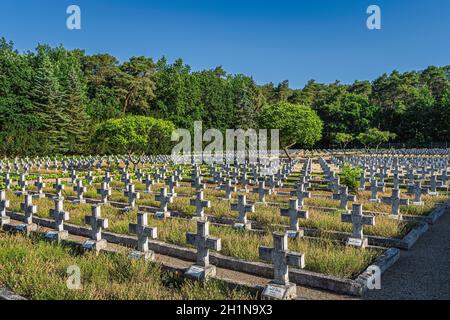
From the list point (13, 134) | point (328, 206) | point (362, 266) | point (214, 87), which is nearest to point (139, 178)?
point (328, 206)

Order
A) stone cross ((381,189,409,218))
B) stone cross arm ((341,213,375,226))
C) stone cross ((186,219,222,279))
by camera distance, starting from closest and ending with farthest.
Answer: stone cross ((186,219,222,279)) → stone cross arm ((341,213,375,226)) → stone cross ((381,189,409,218))

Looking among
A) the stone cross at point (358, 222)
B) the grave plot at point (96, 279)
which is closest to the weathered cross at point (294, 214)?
the stone cross at point (358, 222)

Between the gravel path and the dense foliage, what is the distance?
134ft

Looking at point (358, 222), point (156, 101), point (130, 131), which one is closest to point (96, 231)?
point (358, 222)

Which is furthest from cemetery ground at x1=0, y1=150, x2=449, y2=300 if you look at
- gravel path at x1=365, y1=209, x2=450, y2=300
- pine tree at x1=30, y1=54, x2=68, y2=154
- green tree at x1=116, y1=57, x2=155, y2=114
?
green tree at x1=116, y1=57, x2=155, y2=114

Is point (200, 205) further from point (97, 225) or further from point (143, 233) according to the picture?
point (143, 233)

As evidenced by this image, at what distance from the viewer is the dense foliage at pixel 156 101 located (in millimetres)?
46406

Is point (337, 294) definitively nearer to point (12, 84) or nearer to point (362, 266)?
point (362, 266)

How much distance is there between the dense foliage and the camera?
46.4 meters

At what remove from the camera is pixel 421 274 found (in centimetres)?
609

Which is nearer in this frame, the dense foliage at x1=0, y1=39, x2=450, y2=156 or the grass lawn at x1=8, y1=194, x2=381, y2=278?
the grass lawn at x1=8, y1=194, x2=381, y2=278

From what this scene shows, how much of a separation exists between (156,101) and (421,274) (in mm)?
60397

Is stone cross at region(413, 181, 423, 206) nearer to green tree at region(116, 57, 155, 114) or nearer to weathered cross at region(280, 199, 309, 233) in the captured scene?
weathered cross at region(280, 199, 309, 233)
